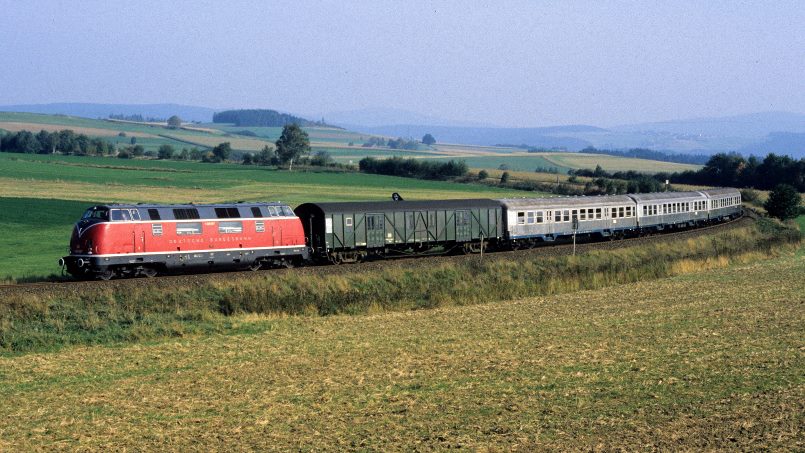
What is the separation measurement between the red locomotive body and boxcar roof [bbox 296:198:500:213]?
9.54ft

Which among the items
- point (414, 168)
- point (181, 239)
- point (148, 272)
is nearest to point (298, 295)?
point (181, 239)

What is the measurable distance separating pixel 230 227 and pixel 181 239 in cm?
258

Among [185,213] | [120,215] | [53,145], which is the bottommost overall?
[185,213]

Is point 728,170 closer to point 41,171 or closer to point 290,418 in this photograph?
point 41,171

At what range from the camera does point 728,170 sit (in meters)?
151

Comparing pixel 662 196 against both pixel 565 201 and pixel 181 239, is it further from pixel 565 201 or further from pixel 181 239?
pixel 181 239

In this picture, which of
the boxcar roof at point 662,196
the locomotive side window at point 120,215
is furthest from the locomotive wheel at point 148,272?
the boxcar roof at point 662,196

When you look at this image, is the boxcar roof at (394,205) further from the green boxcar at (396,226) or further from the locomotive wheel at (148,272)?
the locomotive wheel at (148,272)

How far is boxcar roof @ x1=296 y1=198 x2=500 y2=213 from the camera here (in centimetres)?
4694

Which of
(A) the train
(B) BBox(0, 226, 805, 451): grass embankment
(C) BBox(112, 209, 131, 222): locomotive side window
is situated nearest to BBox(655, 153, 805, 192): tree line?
(A) the train

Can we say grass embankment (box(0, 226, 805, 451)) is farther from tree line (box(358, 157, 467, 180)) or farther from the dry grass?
tree line (box(358, 157, 467, 180))

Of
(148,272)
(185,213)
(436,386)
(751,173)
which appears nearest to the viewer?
(436,386)

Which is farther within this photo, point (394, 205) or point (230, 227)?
point (394, 205)

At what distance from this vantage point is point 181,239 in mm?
40156
